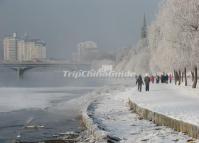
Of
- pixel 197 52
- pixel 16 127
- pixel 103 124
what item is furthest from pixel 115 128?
pixel 197 52

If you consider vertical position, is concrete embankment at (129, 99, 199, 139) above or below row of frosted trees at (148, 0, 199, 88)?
below

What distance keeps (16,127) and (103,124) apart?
6426 mm

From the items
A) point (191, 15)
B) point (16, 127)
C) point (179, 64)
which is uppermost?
point (191, 15)

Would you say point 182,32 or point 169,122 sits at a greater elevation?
point 182,32

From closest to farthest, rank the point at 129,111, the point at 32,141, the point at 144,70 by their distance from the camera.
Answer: the point at 32,141 → the point at 129,111 → the point at 144,70

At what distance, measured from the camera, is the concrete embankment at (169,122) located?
22384mm

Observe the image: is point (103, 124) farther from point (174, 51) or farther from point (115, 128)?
point (174, 51)

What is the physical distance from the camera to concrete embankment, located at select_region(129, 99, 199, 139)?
22384 mm

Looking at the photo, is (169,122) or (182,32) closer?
(169,122)

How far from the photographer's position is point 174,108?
3225cm

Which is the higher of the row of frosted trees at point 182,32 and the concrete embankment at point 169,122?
the row of frosted trees at point 182,32

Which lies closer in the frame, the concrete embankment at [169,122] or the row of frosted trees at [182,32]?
the concrete embankment at [169,122]

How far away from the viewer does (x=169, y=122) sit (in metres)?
26.2

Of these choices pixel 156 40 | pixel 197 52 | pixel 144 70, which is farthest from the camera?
pixel 144 70
